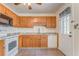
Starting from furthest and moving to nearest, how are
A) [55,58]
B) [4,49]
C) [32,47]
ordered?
[32,47] < [4,49] < [55,58]

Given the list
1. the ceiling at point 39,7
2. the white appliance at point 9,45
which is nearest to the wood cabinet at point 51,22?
the ceiling at point 39,7

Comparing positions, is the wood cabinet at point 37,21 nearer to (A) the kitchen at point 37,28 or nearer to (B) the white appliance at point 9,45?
(A) the kitchen at point 37,28

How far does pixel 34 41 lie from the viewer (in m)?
7.50

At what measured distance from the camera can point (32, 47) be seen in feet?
24.5

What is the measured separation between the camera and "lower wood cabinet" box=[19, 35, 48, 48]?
7.50 metres

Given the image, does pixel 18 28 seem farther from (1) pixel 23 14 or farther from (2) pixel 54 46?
(2) pixel 54 46

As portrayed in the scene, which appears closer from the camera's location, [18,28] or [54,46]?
[54,46]

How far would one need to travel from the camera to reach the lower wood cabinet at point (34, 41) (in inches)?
295

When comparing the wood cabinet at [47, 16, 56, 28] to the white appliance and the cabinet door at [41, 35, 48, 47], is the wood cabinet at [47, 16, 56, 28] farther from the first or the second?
the white appliance

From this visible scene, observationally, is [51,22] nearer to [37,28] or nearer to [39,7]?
[37,28]

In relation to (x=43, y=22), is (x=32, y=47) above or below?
below

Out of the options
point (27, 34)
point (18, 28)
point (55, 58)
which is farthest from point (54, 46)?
point (55, 58)

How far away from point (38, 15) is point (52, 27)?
1.19 meters

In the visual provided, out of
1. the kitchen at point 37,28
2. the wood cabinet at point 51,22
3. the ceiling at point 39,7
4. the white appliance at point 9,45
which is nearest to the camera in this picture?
the white appliance at point 9,45
